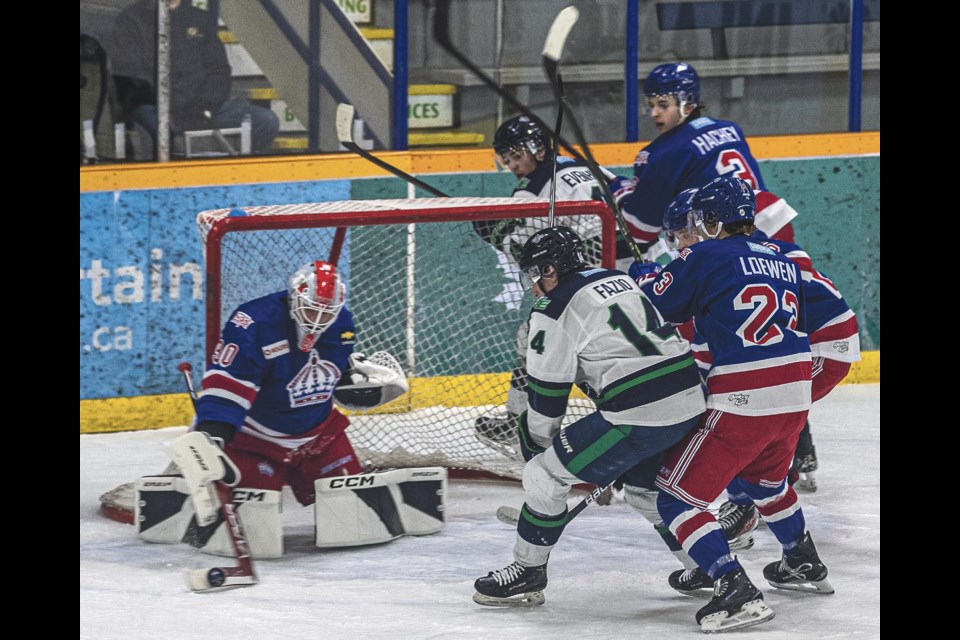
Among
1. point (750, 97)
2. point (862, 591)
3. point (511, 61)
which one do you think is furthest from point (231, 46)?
point (862, 591)

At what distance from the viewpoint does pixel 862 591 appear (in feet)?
11.7

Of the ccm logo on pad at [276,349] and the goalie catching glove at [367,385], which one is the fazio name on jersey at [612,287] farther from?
the goalie catching glove at [367,385]

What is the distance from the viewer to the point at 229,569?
358cm

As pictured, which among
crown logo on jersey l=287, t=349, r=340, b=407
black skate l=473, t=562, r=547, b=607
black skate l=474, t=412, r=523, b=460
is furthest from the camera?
black skate l=474, t=412, r=523, b=460

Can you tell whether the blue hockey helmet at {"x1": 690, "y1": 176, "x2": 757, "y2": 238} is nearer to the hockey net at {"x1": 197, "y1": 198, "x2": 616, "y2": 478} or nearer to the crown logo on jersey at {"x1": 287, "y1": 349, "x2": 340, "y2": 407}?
the hockey net at {"x1": 197, "y1": 198, "x2": 616, "y2": 478}

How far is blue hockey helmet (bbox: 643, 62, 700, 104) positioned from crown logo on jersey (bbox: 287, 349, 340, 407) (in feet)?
4.44

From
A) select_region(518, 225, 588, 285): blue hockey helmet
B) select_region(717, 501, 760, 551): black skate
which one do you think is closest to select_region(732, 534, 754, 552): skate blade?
select_region(717, 501, 760, 551): black skate

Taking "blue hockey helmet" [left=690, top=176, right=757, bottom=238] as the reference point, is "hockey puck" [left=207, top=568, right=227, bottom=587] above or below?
below

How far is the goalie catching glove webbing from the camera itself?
11.4ft

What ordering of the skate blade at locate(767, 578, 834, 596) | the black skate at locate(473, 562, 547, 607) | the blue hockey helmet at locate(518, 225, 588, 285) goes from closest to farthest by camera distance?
the blue hockey helmet at locate(518, 225, 588, 285), the black skate at locate(473, 562, 547, 607), the skate blade at locate(767, 578, 834, 596)

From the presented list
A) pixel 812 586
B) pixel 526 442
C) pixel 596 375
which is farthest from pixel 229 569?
pixel 812 586

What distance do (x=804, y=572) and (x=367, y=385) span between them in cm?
140

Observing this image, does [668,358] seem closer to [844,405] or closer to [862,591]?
[862,591]

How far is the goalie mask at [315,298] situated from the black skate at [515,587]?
2.79 ft
